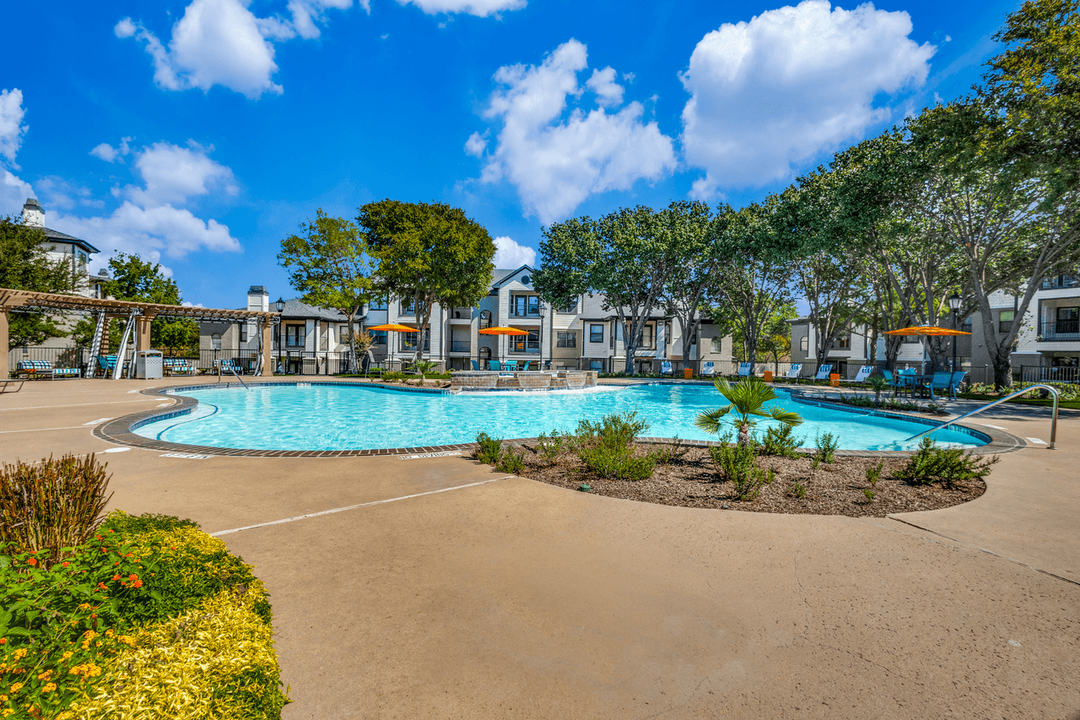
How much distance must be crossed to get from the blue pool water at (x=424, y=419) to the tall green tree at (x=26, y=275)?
16322 millimetres

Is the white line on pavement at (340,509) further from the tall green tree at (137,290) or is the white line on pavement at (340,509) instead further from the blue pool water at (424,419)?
the tall green tree at (137,290)

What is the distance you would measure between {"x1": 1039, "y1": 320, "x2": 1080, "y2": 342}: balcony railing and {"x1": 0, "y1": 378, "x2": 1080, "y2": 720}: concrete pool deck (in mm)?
37629

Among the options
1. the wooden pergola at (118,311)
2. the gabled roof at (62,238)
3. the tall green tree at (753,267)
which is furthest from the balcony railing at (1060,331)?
the gabled roof at (62,238)

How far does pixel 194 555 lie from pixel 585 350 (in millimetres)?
38209

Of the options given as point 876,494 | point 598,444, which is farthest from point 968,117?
point 598,444

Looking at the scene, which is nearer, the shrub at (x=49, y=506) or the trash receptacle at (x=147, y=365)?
the shrub at (x=49, y=506)

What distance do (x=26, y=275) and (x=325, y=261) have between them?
15499mm

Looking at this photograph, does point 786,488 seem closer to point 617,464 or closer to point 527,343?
point 617,464

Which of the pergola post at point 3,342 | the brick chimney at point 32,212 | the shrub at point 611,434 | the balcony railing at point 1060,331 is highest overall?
the brick chimney at point 32,212

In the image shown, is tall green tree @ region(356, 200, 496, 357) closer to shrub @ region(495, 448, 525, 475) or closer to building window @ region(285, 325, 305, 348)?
building window @ region(285, 325, 305, 348)

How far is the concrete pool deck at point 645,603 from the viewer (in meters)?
2.20

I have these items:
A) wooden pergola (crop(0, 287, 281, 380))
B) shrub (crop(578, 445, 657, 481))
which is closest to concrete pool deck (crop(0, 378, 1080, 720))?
shrub (crop(578, 445, 657, 481))

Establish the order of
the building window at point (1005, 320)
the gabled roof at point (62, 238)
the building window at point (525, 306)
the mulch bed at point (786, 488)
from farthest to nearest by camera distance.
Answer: the building window at point (525, 306)
the gabled roof at point (62, 238)
the building window at point (1005, 320)
the mulch bed at point (786, 488)

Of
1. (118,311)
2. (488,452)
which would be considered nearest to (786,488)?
(488,452)
